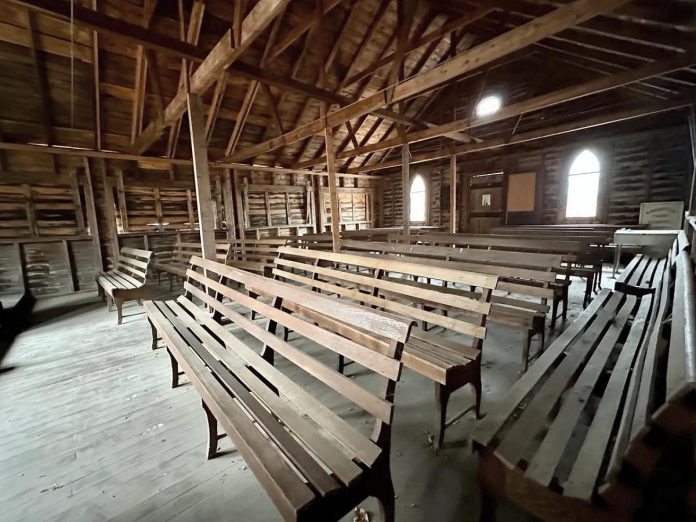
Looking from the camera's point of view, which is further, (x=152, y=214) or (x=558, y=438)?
(x=152, y=214)

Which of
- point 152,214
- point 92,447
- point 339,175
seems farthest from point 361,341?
point 339,175

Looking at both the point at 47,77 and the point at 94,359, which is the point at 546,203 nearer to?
the point at 94,359

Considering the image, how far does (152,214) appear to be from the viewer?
7.82 meters

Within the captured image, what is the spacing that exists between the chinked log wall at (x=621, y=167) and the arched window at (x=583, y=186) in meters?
0.18

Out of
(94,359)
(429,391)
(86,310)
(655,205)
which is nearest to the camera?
(429,391)

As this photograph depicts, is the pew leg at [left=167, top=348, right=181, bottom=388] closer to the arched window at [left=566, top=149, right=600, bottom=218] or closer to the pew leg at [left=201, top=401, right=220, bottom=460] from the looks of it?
the pew leg at [left=201, top=401, right=220, bottom=460]

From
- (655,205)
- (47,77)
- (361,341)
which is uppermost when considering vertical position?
(47,77)

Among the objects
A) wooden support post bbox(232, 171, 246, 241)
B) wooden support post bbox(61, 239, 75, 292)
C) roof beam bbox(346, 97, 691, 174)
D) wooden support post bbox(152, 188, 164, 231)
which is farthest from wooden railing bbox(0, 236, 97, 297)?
roof beam bbox(346, 97, 691, 174)

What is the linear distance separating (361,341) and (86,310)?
19.5 ft

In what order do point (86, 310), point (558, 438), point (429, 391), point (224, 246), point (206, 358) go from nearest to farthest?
point (558, 438) → point (206, 358) → point (429, 391) → point (224, 246) → point (86, 310)

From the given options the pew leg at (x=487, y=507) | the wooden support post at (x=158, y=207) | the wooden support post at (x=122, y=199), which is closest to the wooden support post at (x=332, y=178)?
the pew leg at (x=487, y=507)

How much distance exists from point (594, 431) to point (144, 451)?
2435 mm

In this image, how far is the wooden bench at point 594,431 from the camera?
819 mm

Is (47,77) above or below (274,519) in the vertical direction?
above
